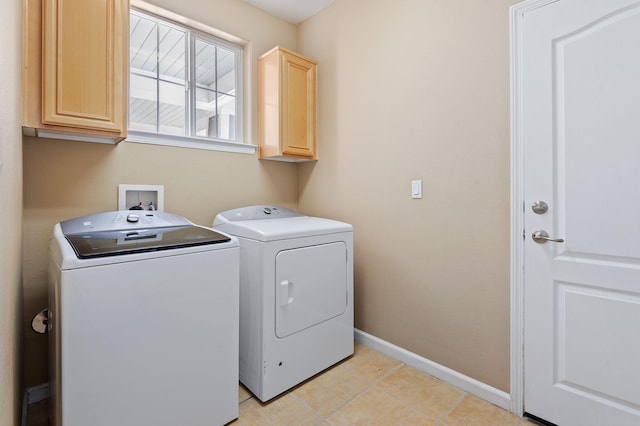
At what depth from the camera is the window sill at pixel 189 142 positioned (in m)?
1.91

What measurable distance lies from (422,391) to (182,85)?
252 cm

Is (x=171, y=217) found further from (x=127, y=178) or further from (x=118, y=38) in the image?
(x=118, y=38)

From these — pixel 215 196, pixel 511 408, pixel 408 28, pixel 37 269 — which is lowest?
pixel 511 408

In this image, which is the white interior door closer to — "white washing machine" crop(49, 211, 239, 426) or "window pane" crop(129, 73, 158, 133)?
"white washing machine" crop(49, 211, 239, 426)

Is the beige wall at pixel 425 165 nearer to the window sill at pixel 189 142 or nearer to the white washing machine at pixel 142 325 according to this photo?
the window sill at pixel 189 142

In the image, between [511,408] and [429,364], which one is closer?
[511,408]

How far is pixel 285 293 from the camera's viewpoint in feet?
5.63

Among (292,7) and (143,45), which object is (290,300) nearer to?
(143,45)

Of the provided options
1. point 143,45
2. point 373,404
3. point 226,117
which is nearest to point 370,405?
point 373,404

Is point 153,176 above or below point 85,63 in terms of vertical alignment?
below

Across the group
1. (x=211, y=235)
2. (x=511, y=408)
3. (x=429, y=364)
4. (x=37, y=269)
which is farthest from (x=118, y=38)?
(x=511, y=408)

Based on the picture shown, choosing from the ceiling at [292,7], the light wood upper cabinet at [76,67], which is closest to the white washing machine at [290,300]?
the light wood upper cabinet at [76,67]

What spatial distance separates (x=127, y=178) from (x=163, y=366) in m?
1.15

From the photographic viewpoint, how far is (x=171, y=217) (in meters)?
1.80
